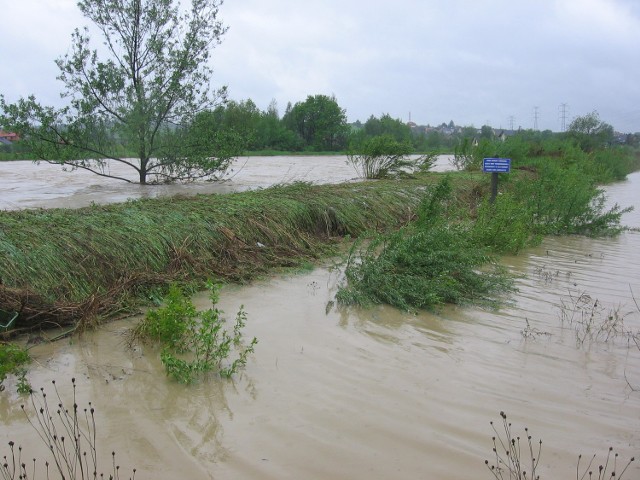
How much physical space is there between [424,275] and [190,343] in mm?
2964

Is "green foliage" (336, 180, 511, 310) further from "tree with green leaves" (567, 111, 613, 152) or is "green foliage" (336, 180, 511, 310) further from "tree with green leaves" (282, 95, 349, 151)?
"tree with green leaves" (282, 95, 349, 151)

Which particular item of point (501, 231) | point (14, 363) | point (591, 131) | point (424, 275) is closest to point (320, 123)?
point (591, 131)

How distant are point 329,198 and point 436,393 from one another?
578 cm

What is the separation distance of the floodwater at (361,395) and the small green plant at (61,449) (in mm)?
73

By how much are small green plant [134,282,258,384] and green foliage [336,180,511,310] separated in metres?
1.70

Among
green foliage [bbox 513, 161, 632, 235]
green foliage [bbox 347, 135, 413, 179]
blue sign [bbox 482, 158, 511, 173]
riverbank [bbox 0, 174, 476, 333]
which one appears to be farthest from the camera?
green foliage [bbox 347, 135, 413, 179]

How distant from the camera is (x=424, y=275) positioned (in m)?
6.29

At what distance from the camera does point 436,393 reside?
12.6 feet

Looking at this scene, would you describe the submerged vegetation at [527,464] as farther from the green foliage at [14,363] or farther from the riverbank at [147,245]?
the riverbank at [147,245]

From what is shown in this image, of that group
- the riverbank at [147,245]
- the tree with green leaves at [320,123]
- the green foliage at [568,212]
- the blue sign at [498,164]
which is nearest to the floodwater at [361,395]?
the riverbank at [147,245]

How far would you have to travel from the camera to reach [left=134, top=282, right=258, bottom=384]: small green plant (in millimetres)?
3846

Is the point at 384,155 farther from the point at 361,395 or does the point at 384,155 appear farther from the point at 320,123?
the point at 320,123

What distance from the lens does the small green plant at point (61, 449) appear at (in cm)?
269

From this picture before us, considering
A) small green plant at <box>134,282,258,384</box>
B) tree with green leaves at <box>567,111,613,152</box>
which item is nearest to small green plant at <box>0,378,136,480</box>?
small green plant at <box>134,282,258,384</box>
